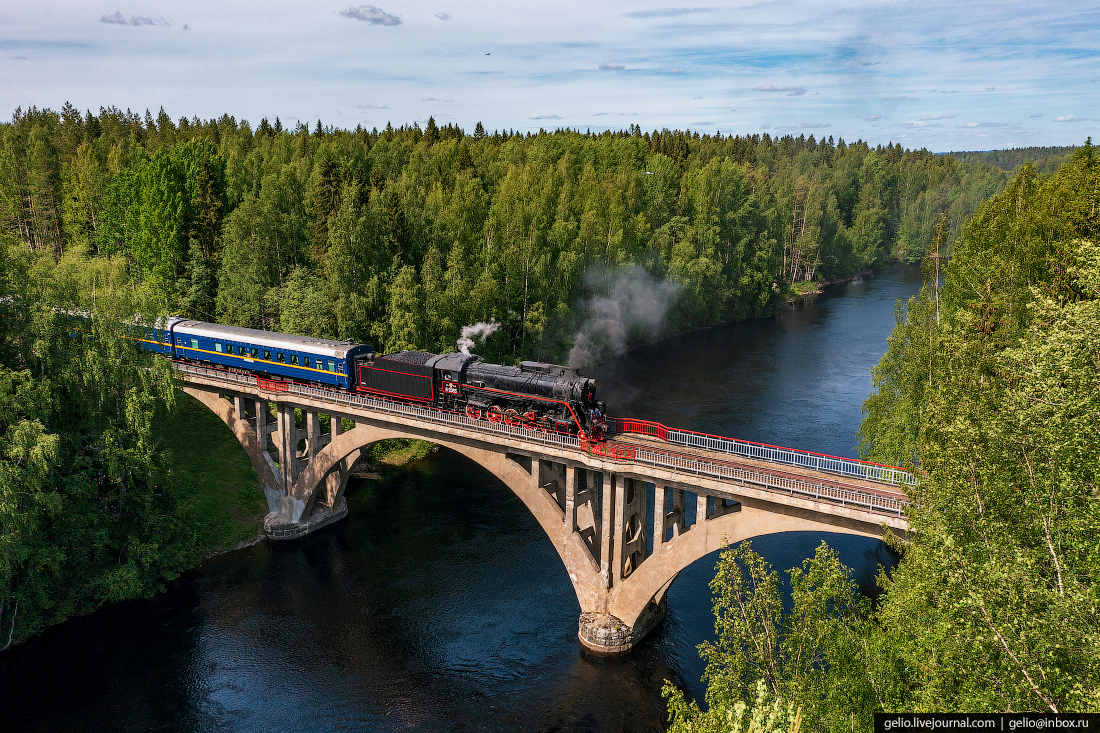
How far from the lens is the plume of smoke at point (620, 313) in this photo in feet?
265

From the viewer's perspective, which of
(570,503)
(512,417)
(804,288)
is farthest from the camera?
(804,288)

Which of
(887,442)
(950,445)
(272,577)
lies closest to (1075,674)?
(950,445)

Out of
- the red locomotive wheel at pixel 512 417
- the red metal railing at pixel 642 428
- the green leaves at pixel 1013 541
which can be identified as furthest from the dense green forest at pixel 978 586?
the red locomotive wheel at pixel 512 417

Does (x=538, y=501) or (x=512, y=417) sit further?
(x=512, y=417)

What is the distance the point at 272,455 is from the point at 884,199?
150590 mm

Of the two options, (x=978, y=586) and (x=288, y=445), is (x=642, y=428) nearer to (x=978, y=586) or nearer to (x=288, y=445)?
(x=978, y=586)

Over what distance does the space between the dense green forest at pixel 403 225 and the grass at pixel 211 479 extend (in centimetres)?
890

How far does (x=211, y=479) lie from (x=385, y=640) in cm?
2046

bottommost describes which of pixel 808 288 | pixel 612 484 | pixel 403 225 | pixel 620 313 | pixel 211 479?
pixel 211 479

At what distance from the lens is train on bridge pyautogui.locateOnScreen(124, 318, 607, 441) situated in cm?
3610

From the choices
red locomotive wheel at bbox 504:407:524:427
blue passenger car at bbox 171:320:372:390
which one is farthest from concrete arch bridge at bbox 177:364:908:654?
red locomotive wheel at bbox 504:407:524:427

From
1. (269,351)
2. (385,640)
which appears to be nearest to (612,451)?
(385,640)

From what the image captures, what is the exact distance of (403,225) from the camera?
2468 inches

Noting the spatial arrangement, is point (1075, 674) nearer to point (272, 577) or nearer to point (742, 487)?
point (742, 487)
